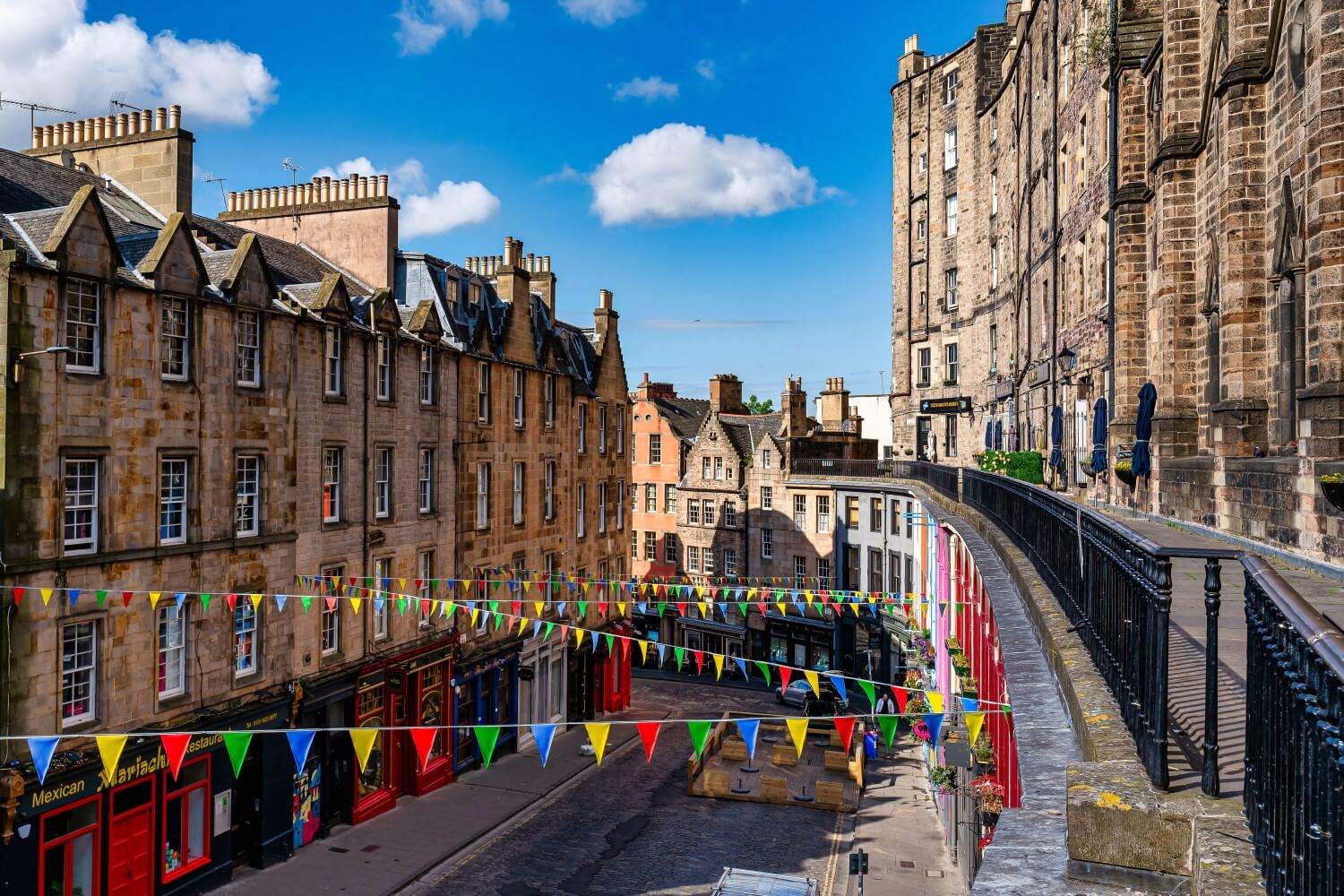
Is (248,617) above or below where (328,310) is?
below

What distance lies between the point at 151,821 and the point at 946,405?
3745 centimetres

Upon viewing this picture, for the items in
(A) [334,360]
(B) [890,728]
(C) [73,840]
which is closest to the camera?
(C) [73,840]

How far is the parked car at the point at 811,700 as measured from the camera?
36844 millimetres

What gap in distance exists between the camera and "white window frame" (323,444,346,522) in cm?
2402

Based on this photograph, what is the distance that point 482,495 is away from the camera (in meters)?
31.2

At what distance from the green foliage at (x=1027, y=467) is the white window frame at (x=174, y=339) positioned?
2339 centimetres

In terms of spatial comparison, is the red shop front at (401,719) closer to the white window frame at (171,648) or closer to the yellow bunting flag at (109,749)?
the white window frame at (171,648)

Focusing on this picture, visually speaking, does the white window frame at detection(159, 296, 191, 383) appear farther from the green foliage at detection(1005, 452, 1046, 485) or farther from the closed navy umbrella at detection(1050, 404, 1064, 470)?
the closed navy umbrella at detection(1050, 404, 1064, 470)

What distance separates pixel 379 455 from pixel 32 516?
10.1 meters

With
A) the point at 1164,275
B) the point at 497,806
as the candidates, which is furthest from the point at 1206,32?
the point at 497,806

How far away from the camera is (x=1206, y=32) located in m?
17.5

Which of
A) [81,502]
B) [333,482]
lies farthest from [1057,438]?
[81,502]

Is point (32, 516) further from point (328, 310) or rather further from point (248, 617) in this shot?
point (328, 310)

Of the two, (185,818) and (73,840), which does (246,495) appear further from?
(73,840)
